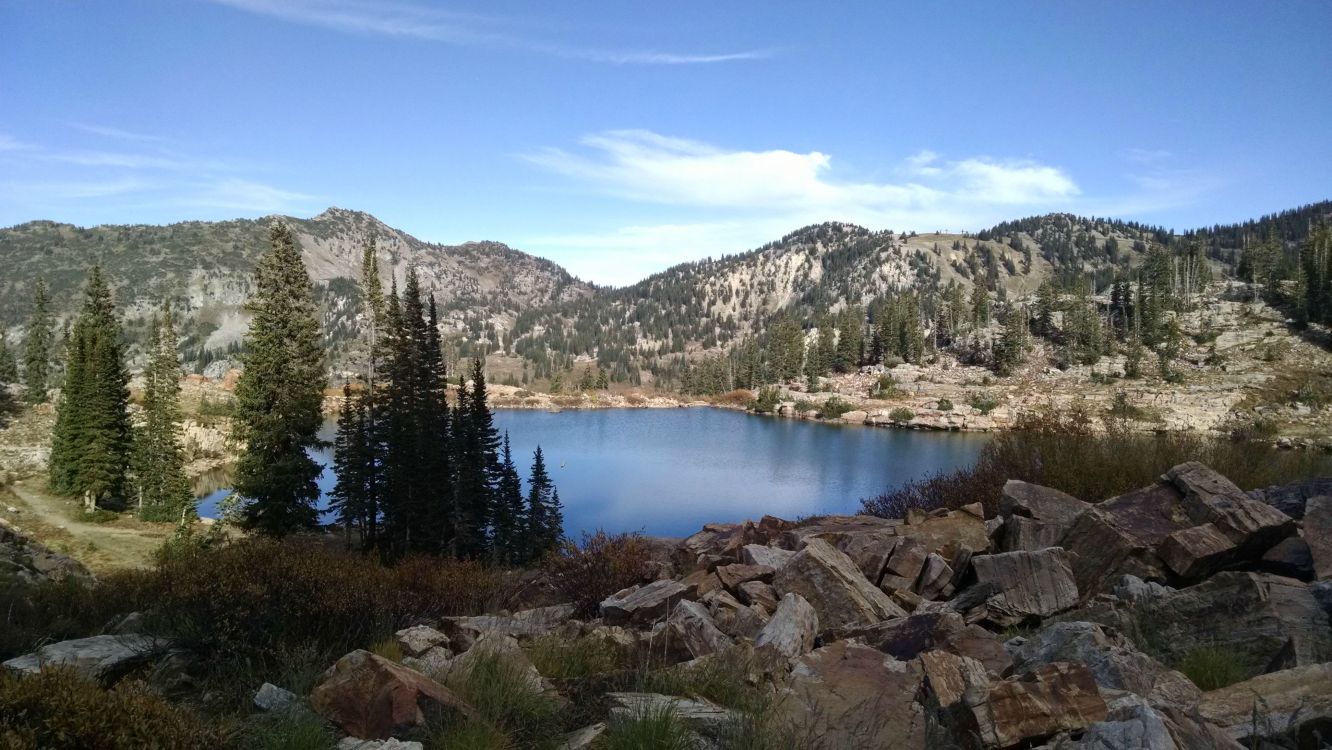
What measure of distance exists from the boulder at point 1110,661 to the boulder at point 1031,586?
1.84m

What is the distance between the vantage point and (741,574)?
10.1m

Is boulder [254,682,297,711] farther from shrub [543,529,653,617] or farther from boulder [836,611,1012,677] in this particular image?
shrub [543,529,653,617]

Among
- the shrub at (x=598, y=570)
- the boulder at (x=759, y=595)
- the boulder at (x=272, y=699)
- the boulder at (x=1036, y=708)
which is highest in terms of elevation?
the boulder at (x=1036, y=708)

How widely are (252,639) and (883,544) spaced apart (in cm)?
844

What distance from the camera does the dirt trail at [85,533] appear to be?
2991 cm

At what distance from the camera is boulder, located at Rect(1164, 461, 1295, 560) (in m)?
8.40

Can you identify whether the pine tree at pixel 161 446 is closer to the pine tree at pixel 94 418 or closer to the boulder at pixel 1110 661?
the pine tree at pixel 94 418

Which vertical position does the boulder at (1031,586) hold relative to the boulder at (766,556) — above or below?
above

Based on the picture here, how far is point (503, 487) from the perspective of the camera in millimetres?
35500

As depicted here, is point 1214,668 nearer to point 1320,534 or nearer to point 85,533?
point 1320,534

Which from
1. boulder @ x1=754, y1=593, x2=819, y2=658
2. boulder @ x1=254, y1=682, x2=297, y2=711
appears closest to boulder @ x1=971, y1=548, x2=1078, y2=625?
boulder @ x1=754, y1=593, x2=819, y2=658

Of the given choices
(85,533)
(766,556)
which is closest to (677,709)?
(766,556)

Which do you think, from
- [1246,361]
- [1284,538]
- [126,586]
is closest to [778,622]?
[1284,538]

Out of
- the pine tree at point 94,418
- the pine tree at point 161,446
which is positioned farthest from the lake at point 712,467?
the pine tree at point 94,418
